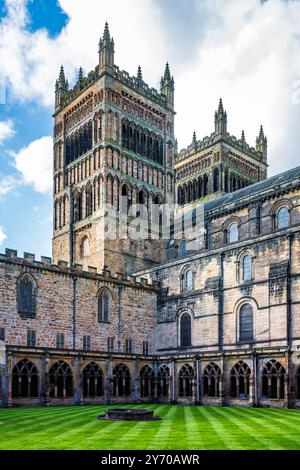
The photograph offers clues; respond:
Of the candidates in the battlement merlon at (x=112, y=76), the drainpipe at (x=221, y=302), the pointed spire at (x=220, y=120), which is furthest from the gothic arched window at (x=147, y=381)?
the pointed spire at (x=220, y=120)

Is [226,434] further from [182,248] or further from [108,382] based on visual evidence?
[182,248]

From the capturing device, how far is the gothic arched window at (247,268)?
4028 centimetres

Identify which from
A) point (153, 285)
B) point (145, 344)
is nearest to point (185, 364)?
point (145, 344)

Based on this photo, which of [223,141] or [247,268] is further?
[223,141]

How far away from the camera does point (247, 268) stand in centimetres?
4062

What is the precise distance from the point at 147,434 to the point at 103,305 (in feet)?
84.3

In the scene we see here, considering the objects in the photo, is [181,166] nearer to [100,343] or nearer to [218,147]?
[218,147]

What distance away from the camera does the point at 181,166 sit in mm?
83000

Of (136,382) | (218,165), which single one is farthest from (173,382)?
(218,165)

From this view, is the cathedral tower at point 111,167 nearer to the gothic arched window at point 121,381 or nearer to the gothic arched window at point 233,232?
the gothic arched window at point 233,232

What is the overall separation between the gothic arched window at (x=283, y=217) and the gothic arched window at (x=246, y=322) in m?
8.79
